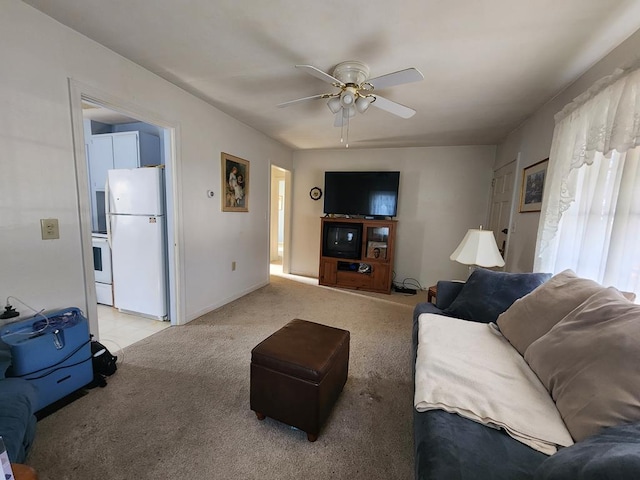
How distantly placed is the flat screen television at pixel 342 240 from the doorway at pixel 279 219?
3.02 ft

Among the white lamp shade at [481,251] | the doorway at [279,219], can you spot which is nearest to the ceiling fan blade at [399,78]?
the white lamp shade at [481,251]

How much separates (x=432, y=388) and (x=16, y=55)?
2.72 meters

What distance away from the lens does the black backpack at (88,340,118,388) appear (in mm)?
1831

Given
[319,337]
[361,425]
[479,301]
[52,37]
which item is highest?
[52,37]

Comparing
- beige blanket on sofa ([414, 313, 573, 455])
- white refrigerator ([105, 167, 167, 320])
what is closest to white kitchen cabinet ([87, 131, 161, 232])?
white refrigerator ([105, 167, 167, 320])

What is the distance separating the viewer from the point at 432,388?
1139 millimetres

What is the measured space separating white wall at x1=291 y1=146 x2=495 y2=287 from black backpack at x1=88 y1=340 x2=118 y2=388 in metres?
3.73

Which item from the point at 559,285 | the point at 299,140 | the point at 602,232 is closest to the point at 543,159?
the point at 602,232

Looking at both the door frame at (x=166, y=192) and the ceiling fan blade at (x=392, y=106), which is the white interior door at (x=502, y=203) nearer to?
the ceiling fan blade at (x=392, y=106)

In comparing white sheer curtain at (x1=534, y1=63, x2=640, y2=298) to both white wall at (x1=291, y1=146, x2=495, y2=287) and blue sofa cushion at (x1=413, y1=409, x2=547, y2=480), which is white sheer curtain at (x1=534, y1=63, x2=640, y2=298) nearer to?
blue sofa cushion at (x1=413, y1=409, x2=547, y2=480)

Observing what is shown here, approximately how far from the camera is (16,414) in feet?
3.65

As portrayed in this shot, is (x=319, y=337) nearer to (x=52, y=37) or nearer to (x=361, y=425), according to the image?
(x=361, y=425)

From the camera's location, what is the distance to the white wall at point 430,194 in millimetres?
4148

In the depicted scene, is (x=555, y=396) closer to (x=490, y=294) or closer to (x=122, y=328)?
(x=490, y=294)
